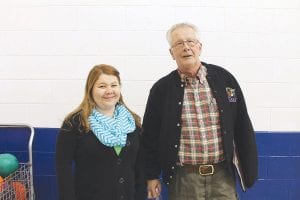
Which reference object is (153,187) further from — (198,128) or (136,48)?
(136,48)

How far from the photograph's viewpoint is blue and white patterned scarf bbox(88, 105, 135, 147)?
1903 millimetres

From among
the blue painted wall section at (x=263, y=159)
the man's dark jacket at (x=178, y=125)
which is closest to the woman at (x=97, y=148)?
the man's dark jacket at (x=178, y=125)

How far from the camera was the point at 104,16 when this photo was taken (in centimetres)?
265

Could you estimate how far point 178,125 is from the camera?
203 centimetres

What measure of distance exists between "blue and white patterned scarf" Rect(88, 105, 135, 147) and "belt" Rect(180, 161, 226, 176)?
0.40 metres

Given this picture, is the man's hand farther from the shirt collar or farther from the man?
the shirt collar

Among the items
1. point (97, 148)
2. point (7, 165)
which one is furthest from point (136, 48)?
point (7, 165)

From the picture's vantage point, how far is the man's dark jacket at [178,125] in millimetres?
2045

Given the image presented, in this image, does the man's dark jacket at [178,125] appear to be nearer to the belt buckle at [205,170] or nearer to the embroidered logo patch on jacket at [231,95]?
the embroidered logo patch on jacket at [231,95]

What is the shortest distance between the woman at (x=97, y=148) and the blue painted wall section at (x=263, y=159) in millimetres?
849

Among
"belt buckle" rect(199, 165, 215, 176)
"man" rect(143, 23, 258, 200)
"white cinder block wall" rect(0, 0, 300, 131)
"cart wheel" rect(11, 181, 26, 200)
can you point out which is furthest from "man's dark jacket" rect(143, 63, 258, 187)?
"cart wheel" rect(11, 181, 26, 200)

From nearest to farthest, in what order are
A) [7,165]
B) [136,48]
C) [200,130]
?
1. [200,130]
2. [7,165]
3. [136,48]

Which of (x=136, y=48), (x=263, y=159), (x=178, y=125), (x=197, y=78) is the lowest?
(x=263, y=159)

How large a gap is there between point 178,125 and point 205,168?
300mm
